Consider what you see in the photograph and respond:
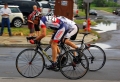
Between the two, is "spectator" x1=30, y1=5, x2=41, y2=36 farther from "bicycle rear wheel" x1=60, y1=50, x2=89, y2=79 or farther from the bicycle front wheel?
"bicycle rear wheel" x1=60, y1=50, x2=89, y2=79

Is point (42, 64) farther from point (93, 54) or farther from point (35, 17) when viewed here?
point (35, 17)

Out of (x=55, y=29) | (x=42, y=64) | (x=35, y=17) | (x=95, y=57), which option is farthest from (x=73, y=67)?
(x=35, y=17)

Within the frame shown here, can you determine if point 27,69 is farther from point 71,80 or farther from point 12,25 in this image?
point 12,25

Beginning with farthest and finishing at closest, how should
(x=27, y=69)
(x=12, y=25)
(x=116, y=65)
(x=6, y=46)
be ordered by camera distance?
1. (x=12, y=25)
2. (x=6, y=46)
3. (x=116, y=65)
4. (x=27, y=69)

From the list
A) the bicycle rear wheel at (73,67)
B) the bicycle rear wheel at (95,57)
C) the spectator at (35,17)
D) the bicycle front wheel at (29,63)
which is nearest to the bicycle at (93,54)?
the bicycle rear wheel at (95,57)

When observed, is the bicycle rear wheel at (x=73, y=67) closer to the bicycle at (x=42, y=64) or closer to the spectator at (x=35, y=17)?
the bicycle at (x=42, y=64)

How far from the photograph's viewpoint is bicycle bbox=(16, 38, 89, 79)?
27.1 ft

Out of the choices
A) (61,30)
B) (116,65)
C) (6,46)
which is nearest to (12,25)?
(6,46)

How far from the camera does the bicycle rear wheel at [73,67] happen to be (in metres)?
8.25

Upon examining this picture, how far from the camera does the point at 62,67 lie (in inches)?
326

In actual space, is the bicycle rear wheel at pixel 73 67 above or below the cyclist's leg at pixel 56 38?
below

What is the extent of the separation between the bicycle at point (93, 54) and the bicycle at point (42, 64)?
764 millimetres

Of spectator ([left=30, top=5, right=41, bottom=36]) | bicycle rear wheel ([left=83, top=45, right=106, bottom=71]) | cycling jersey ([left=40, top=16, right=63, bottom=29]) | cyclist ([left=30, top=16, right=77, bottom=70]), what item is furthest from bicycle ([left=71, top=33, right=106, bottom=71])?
spectator ([left=30, top=5, right=41, bottom=36])

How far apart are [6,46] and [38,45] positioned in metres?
7.41
